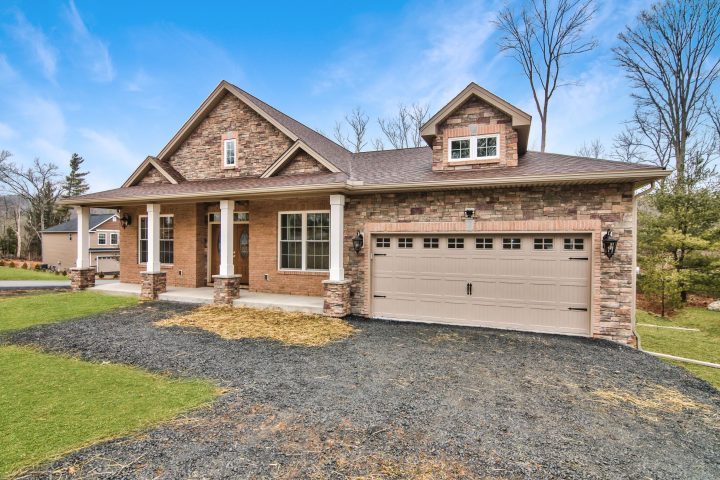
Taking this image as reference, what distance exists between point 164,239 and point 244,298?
4722 millimetres

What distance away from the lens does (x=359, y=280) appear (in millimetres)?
8836

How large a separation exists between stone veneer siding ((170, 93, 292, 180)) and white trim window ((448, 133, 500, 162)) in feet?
17.5

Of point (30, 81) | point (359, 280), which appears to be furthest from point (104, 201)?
point (30, 81)

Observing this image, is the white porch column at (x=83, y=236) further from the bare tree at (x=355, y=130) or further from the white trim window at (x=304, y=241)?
the bare tree at (x=355, y=130)

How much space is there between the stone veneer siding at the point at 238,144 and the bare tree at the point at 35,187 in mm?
35254

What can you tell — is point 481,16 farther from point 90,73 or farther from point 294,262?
point 90,73

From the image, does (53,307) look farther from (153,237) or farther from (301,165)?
(301,165)

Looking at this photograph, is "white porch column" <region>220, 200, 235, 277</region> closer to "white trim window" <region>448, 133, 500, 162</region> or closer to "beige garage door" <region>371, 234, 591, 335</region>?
"beige garage door" <region>371, 234, 591, 335</region>

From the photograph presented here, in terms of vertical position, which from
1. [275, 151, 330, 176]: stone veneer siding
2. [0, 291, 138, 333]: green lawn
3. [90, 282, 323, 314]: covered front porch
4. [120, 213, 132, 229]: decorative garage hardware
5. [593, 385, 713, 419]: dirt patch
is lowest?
[593, 385, 713, 419]: dirt patch

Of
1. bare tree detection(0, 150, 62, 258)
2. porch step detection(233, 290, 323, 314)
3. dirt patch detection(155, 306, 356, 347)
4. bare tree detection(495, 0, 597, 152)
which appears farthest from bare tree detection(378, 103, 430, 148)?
bare tree detection(0, 150, 62, 258)

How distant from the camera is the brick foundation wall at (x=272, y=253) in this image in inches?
399

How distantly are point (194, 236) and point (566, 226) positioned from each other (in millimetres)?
10932

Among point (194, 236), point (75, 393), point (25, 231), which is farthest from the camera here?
point (25, 231)

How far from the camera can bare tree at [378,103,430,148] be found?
939 inches
